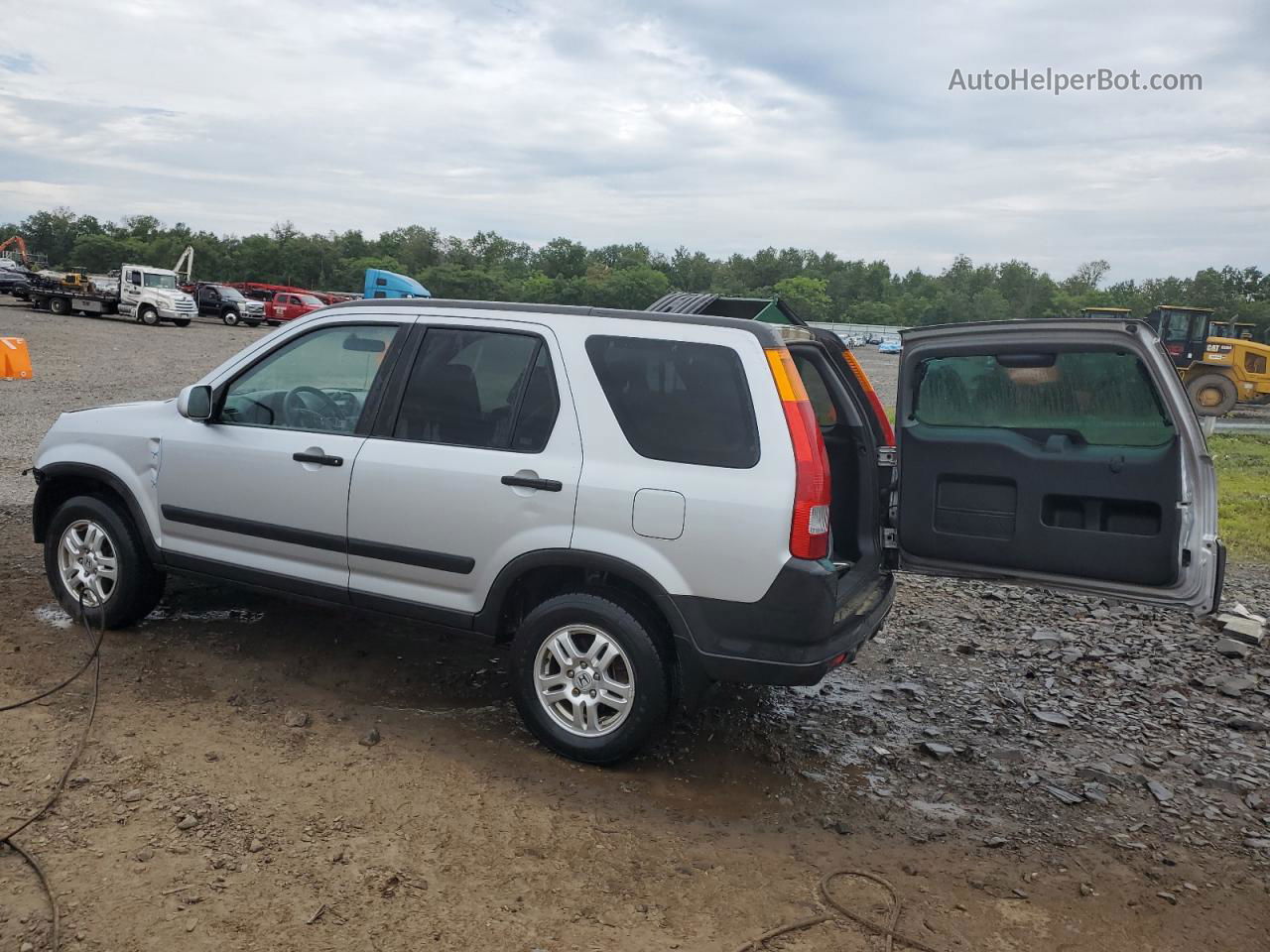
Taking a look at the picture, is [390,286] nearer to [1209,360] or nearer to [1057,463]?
[1057,463]

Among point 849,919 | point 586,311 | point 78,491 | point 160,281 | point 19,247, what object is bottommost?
A: point 849,919

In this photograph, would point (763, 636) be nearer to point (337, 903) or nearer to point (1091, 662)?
point (337, 903)

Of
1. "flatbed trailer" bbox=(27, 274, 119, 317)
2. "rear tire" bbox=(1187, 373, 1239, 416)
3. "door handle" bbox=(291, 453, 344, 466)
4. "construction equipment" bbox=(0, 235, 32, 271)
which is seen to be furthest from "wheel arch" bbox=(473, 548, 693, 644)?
"construction equipment" bbox=(0, 235, 32, 271)

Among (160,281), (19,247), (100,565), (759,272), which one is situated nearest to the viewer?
(100,565)

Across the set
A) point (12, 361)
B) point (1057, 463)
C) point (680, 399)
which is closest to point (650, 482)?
point (680, 399)

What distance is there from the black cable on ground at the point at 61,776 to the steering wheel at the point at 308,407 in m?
1.46

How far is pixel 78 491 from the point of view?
17.8 ft

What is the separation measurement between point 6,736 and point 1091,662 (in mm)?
5449

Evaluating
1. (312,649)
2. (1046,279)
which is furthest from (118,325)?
(1046,279)

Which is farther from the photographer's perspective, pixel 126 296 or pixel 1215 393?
pixel 126 296

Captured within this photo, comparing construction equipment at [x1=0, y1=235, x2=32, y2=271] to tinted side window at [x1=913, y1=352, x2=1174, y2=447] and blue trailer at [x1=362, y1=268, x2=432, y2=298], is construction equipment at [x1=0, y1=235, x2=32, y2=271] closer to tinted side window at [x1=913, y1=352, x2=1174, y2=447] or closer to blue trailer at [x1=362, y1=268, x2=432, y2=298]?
blue trailer at [x1=362, y1=268, x2=432, y2=298]

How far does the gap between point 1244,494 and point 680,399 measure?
1054cm

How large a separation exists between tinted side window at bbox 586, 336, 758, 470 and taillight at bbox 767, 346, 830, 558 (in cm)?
14

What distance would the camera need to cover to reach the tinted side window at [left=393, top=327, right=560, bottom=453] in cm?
421
